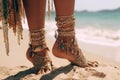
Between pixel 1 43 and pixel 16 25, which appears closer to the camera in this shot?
pixel 16 25

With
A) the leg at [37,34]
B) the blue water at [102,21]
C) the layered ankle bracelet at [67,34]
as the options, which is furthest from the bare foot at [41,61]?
the blue water at [102,21]

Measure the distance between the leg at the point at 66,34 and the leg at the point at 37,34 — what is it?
0.35ft

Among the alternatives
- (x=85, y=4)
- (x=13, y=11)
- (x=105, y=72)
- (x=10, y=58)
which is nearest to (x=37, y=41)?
(x=13, y=11)

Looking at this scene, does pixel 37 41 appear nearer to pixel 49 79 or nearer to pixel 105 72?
pixel 49 79

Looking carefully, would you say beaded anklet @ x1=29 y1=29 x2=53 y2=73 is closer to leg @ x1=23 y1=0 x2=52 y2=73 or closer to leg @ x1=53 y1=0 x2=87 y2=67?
leg @ x1=23 y1=0 x2=52 y2=73

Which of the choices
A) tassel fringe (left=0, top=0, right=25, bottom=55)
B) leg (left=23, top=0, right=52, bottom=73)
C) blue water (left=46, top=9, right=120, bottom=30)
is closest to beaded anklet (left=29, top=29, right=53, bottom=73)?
leg (left=23, top=0, right=52, bottom=73)

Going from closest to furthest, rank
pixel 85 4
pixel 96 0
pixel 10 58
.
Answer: pixel 10 58
pixel 96 0
pixel 85 4

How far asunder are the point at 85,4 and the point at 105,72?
55.0 ft

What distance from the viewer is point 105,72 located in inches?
94.3

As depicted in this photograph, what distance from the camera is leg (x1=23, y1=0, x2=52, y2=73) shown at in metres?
2.31

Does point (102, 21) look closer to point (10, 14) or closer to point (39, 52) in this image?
point (39, 52)

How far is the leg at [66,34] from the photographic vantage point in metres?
2.34

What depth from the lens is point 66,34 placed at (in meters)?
2.40

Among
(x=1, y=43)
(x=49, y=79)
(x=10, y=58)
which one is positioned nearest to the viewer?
(x=49, y=79)
